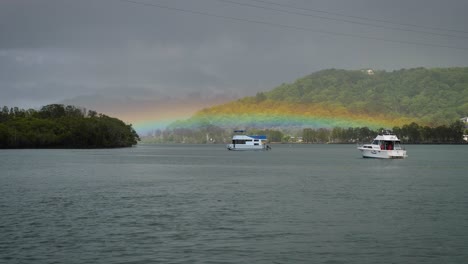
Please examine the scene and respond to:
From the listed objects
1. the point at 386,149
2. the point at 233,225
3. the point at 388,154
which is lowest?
the point at 233,225

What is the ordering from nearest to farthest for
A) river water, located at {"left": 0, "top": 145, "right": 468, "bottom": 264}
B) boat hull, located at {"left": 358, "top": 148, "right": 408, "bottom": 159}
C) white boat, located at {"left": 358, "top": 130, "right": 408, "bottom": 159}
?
river water, located at {"left": 0, "top": 145, "right": 468, "bottom": 264} < boat hull, located at {"left": 358, "top": 148, "right": 408, "bottom": 159} < white boat, located at {"left": 358, "top": 130, "right": 408, "bottom": 159}

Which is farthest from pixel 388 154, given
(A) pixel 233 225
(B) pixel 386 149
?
(A) pixel 233 225

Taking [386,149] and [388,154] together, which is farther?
[386,149]

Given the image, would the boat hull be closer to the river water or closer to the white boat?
the white boat

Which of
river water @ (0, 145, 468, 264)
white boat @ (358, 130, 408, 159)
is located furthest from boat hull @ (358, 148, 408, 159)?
river water @ (0, 145, 468, 264)

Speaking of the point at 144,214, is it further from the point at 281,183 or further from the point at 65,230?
the point at 281,183

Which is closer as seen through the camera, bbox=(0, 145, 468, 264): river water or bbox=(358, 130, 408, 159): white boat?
bbox=(0, 145, 468, 264): river water

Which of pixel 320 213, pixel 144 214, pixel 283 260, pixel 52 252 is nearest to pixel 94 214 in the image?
pixel 144 214

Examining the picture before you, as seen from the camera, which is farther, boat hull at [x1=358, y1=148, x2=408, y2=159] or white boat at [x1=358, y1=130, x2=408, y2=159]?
white boat at [x1=358, y1=130, x2=408, y2=159]

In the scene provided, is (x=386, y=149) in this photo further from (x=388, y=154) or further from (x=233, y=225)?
(x=233, y=225)

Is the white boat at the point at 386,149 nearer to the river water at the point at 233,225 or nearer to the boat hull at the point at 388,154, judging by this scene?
the boat hull at the point at 388,154

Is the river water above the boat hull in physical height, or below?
below

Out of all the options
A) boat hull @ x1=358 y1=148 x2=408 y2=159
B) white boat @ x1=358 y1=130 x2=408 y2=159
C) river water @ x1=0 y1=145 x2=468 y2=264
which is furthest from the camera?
white boat @ x1=358 y1=130 x2=408 y2=159

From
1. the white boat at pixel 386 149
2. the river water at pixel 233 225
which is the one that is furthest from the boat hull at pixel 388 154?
the river water at pixel 233 225
